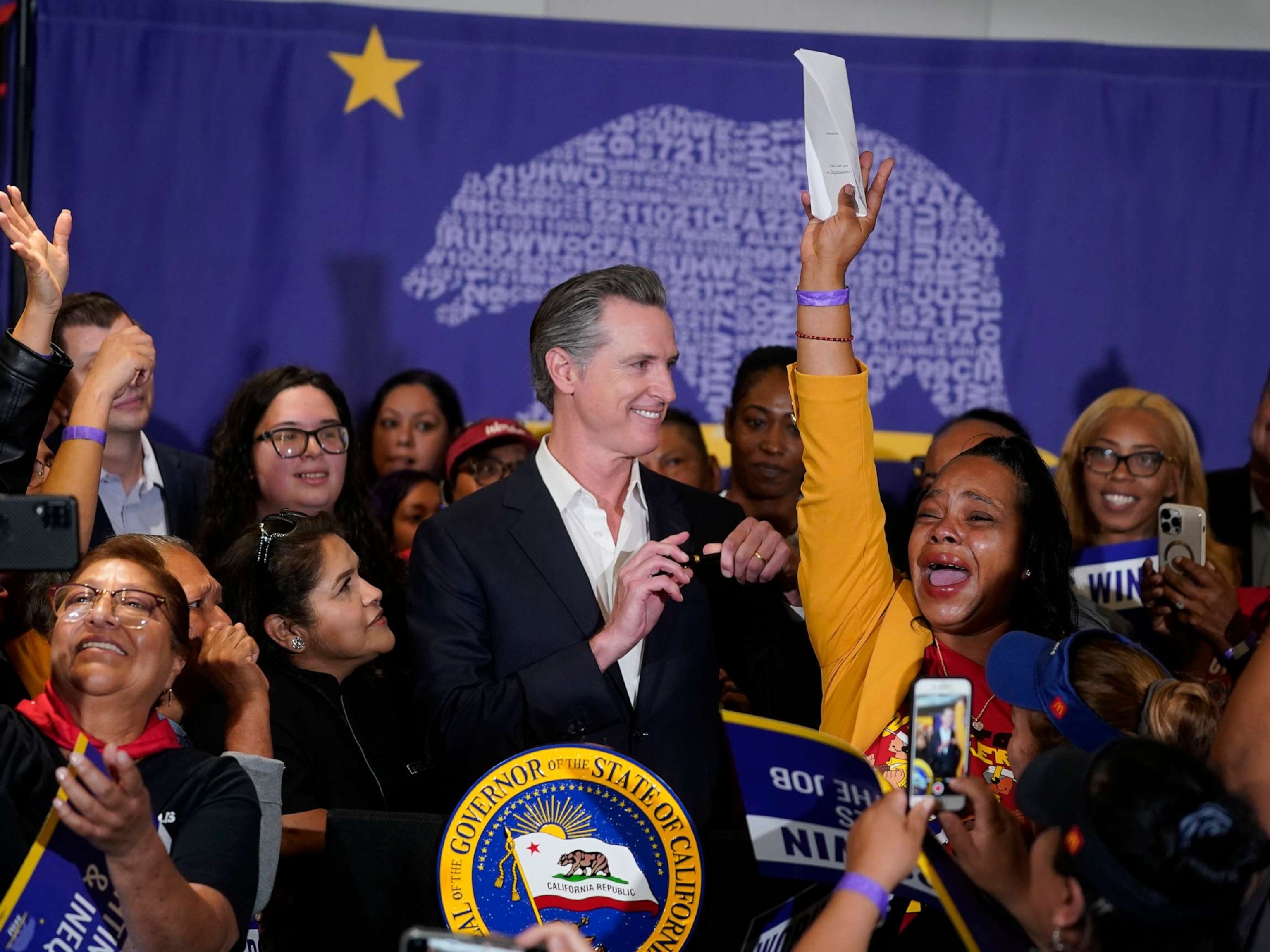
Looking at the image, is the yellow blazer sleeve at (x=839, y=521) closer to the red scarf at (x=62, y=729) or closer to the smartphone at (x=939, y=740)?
the smartphone at (x=939, y=740)

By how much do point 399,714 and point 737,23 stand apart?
2899 mm

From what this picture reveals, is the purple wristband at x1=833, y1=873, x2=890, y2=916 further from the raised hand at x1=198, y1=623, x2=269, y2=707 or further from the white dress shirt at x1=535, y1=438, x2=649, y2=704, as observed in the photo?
the raised hand at x1=198, y1=623, x2=269, y2=707

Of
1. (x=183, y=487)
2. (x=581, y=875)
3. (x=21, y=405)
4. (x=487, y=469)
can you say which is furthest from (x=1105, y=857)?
(x=183, y=487)

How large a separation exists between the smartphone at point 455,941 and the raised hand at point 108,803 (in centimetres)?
43

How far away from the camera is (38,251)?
2764 millimetres

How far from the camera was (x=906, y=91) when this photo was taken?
4.82 metres

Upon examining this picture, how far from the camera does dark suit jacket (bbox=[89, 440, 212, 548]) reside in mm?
3566

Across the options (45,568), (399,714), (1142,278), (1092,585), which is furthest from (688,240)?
(45,568)

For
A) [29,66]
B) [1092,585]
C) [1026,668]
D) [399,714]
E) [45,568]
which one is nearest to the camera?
[45,568]

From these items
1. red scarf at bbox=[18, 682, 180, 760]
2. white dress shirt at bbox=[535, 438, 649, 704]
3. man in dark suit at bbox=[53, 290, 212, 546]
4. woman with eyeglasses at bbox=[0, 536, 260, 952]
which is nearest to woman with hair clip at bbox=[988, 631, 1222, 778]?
white dress shirt at bbox=[535, 438, 649, 704]

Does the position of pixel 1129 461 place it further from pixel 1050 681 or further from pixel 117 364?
pixel 117 364

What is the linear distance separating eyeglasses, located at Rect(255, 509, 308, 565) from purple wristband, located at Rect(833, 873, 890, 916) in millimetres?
1613

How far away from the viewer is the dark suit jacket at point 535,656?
242 centimetres

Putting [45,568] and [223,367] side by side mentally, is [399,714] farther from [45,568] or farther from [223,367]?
[223,367]
